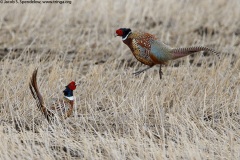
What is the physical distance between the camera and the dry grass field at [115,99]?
487cm

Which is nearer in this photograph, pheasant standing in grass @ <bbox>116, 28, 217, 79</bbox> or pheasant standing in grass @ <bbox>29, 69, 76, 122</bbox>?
pheasant standing in grass @ <bbox>116, 28, 217, 79</bbox>

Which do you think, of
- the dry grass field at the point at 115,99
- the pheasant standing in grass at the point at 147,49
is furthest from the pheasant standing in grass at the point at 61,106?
the pheasant standing in grass at the point at 147,49

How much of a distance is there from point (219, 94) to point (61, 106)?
1.63 metres

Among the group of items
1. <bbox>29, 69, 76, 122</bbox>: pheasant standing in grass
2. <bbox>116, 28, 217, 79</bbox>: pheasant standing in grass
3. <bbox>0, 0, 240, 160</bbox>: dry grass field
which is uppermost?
<bbox>116, 28, 217, 79</bbox>: pheasant standing in grass

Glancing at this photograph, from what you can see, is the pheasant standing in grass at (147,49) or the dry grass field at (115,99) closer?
the dry grass field at (115,99)

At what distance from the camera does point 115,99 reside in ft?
20.1

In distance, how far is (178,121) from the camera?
18.3ft

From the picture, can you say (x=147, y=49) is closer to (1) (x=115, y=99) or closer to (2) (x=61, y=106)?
(2) (x=61, y=106)

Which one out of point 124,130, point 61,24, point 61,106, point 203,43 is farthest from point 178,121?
point 61,24

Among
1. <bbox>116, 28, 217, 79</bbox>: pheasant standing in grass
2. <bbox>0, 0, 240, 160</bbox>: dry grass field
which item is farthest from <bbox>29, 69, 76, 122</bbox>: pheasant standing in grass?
<bbox>116, 28, 217, 79</bbox>: pheasant standing in grass

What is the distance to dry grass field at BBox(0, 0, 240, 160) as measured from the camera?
487 centimetres

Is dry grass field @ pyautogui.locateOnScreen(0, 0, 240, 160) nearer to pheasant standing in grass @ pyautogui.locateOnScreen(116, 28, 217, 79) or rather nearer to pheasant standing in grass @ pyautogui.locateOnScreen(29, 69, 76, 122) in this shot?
pheasant standing in grass @ pyautogui.locateOnScreen(29, 69, 76, 122)

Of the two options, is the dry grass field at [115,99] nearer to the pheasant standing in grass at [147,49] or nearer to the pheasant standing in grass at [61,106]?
the pheasant standing in grass at [61,106]

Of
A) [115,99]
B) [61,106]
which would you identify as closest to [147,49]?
[61,106]
